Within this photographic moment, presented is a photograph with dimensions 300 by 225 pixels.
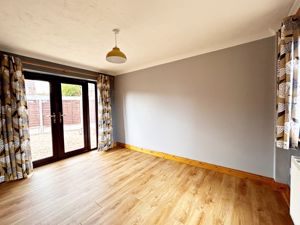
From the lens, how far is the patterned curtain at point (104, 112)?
3.64m

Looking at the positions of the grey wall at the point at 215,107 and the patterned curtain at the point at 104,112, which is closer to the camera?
the grey wall at the point at 215,107

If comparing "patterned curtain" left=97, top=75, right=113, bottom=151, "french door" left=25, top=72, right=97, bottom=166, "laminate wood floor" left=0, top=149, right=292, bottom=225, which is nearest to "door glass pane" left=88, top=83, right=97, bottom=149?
"french door" left=25, top=72, right=97, bottom=166

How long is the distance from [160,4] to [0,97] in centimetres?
279

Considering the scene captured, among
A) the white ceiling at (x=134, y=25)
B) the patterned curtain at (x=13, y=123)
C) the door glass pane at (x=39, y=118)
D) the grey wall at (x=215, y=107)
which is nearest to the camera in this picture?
the white ceiling at (x=134, y=25)

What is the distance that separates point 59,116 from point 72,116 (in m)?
0.30

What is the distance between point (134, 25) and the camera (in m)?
1.75

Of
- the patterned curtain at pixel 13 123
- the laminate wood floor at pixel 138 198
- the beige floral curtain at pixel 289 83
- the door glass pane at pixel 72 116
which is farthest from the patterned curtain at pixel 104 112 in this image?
the beige floral curtain at pixel 289 83

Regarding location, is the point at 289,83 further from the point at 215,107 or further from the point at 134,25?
the point at 134,25

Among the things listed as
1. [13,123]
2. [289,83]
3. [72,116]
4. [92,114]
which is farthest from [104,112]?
[289,83]

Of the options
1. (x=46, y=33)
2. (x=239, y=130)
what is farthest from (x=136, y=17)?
(x=239, y=130)

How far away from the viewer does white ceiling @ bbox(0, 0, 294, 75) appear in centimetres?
141

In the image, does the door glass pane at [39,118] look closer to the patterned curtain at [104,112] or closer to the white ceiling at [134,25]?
the white ceiling at [134,25]

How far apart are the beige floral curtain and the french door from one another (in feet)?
12.4

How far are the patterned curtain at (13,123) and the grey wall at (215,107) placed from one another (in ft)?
7.46
